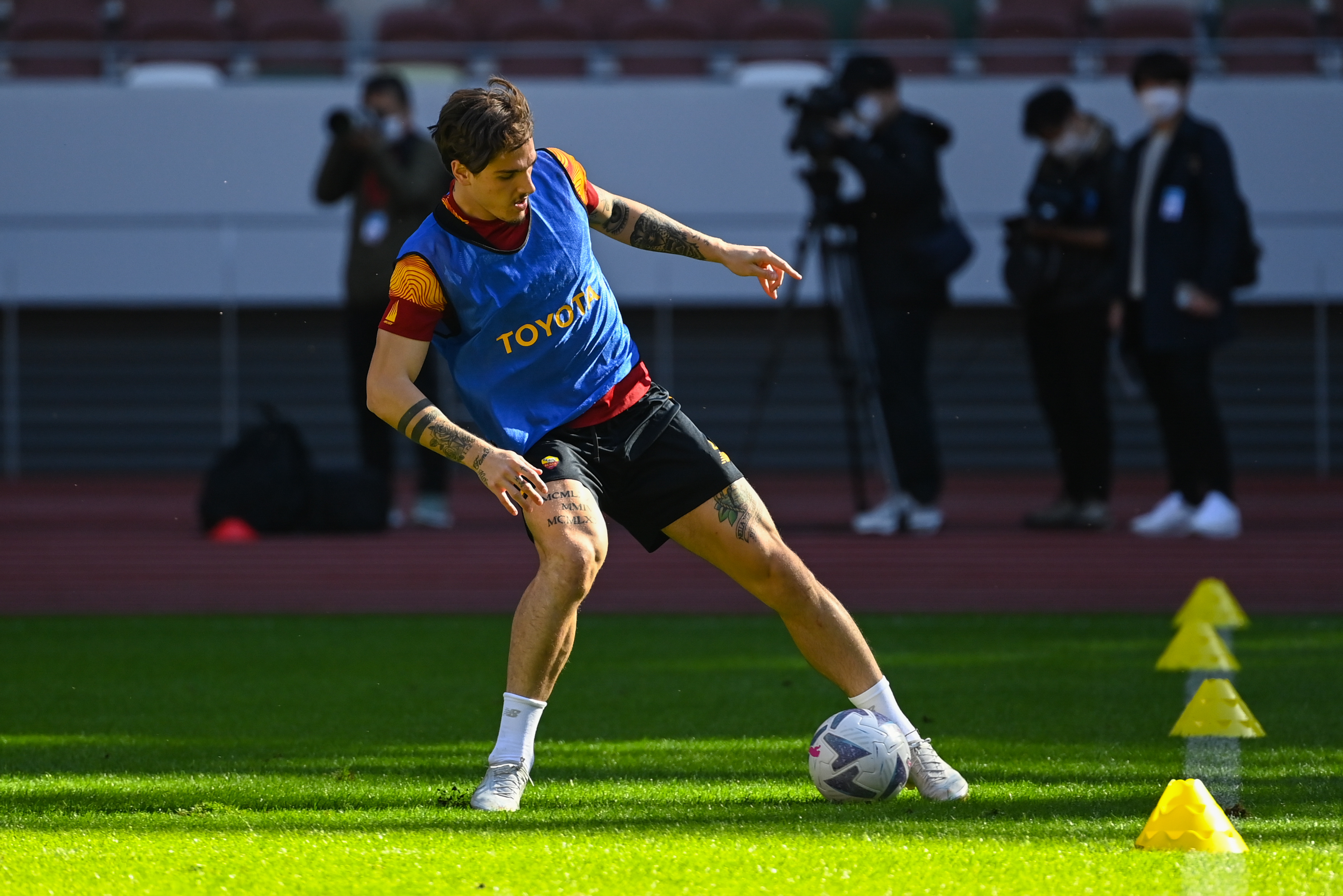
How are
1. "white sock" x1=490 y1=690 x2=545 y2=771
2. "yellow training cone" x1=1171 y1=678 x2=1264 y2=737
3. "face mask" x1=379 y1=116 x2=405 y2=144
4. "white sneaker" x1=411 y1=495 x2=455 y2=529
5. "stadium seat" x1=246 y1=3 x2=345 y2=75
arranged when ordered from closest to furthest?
1. "white sock" x1=490 y1=690 x2=545 y2=771
2. "yellow training cone" x1=1171 y1=678 x2=1264 y2=737
3. "face mask" x1=379 y1=116 x2=405 y2=144
4. "white sneaker" x1=411 y1=495 x2=455 y2=529
5. "stadium seat" x1=246 y1=3 x2=345 y2=75

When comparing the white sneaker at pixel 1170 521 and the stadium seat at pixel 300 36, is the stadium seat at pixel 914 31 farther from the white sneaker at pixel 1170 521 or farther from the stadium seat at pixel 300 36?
the white sneaker at pixel 1170 521

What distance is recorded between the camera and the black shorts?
12.4ft

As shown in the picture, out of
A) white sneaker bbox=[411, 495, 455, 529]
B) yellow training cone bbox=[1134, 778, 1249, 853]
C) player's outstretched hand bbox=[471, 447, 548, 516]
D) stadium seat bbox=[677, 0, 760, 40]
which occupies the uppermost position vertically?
stadium seat bbox=[677, 0, 760, 40]

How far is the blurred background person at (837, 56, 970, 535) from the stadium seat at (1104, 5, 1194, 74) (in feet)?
23.6

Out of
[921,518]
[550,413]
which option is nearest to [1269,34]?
[921,518]

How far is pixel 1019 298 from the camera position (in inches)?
343

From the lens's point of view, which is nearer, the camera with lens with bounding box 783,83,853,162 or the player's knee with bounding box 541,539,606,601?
the player's knee with bounding box 541,539,606,601

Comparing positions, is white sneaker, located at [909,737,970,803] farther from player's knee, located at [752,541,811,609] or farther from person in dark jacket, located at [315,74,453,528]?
person in dark jacket, located at [315,74,453,528]

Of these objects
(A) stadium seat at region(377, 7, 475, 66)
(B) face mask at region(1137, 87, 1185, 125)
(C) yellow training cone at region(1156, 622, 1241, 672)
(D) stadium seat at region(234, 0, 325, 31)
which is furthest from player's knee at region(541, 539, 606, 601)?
(D) stadium seat at region(234, 0, 325, 31)

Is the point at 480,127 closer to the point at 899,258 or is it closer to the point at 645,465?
the point at 645,465

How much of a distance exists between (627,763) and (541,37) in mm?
12097

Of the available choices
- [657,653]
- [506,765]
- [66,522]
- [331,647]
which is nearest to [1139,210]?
[657,653]

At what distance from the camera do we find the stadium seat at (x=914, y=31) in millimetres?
15055

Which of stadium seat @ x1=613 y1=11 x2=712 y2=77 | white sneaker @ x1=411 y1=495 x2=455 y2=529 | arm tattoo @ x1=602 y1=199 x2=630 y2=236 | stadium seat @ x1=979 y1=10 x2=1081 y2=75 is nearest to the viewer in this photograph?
arm tattoo @ x1=602 y1=199 x2=630 y2=236
